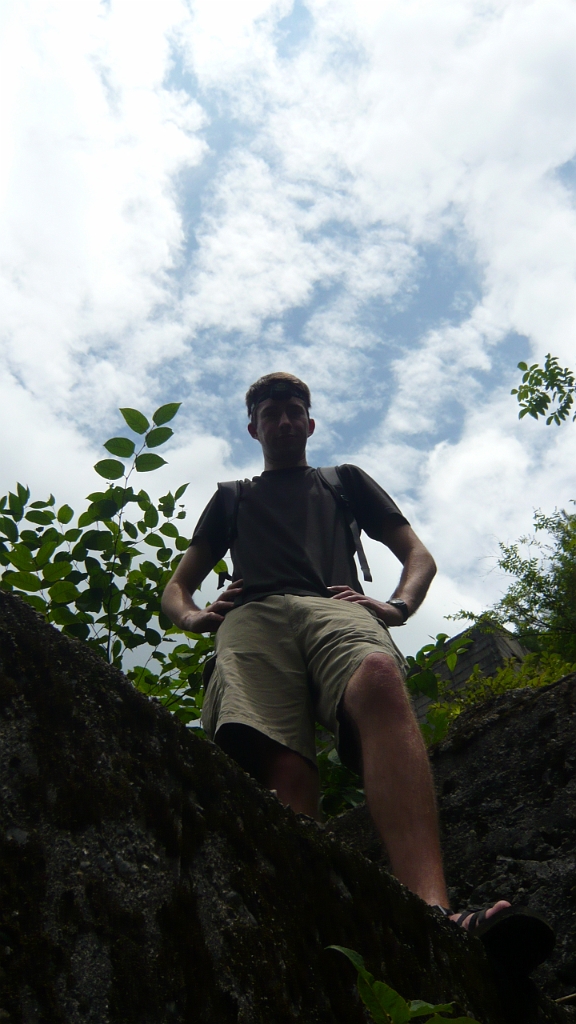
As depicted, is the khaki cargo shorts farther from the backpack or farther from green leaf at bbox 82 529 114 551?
green leaf at bbox 82 529 114 551

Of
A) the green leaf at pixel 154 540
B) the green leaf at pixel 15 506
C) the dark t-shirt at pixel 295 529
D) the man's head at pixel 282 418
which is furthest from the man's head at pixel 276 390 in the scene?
the green leaf at pixel 15 506

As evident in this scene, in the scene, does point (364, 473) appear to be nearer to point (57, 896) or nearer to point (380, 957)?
point (380, 957)

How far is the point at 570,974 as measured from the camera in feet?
6.71

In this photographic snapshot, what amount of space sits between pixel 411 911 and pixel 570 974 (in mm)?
964

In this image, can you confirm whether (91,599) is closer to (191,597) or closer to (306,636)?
(191,597)

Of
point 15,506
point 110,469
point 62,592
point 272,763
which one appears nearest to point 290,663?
point 272,763

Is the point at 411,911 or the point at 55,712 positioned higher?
the point at 55,712

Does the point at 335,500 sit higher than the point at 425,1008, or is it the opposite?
the point at 335,500

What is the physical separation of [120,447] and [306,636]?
1.03m

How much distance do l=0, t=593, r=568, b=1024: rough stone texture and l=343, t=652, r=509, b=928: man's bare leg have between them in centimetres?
34

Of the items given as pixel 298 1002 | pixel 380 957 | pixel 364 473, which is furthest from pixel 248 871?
pixel 364 473

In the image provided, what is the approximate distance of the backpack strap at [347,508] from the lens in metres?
2.74

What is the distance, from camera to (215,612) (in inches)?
97.0

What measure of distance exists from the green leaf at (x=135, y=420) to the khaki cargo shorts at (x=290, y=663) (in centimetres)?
81
